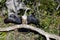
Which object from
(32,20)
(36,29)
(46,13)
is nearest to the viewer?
(36,29)

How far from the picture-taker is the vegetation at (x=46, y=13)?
6.95 meters

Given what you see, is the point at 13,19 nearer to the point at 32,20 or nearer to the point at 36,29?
the point at 32,20

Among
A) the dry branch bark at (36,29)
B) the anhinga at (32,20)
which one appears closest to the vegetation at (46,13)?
the anhinga at (32,20)

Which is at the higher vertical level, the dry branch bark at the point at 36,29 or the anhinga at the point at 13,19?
the anhinga at the point at 13,19

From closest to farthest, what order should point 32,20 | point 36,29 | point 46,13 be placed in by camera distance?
point 36,29 < point 32,20 < point 46,13

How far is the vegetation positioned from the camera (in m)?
6.95

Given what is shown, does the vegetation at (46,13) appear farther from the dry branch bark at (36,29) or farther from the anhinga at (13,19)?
the dry branch bark at (36,29)

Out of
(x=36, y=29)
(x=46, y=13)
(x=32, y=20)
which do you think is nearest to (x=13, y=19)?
(x=32, y=20)

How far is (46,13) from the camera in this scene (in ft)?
24.5

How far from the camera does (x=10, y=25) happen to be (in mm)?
6910

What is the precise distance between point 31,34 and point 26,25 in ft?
1.07

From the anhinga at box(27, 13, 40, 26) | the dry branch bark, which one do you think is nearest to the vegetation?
the anhinga at box(27, 13, 40, 26)

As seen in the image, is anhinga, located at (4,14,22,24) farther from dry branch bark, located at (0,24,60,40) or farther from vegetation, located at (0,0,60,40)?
dry branch bark, located at (0,24,60,40)

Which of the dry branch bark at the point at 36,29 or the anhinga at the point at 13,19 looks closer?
the dry branch bark at the point at 36,29
